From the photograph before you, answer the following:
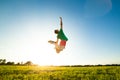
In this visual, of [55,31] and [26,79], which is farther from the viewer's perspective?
[26,79]

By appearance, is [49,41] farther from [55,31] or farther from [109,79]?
[109,79]

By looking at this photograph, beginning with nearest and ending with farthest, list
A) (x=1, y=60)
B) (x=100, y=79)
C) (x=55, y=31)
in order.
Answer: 1. (x=55, y=31)
2. (x=100, y=79)
3. (x=1, y=60)

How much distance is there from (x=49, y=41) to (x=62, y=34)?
787mm

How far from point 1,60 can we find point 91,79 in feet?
289

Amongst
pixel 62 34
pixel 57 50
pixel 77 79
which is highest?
pixel 62 34

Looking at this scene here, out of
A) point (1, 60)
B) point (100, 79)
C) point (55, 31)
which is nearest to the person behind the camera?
point (55, 31)

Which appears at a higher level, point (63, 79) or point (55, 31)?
point (55, 31)

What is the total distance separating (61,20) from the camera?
352 inches

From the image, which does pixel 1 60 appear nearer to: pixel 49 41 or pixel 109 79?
pixel 109 79

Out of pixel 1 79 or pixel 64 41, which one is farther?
pixel 1 79

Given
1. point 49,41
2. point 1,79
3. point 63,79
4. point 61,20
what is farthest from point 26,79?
point 61,20

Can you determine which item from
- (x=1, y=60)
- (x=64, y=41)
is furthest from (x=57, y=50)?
(x=1, y=60)

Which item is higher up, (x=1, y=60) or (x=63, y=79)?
(x=1, y=60)

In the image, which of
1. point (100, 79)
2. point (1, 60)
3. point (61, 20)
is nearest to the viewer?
point (61, 20)
